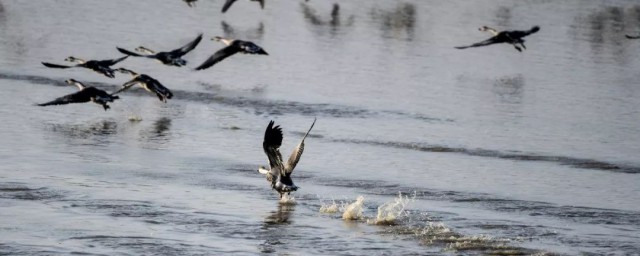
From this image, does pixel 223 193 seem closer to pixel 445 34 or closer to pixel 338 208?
pixel 338 208

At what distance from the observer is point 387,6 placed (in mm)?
46344

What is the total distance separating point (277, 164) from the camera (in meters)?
17.7

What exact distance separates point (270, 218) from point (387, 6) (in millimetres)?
29532

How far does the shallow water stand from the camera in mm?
16672

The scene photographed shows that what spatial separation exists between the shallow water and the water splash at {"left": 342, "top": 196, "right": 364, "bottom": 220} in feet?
0.42

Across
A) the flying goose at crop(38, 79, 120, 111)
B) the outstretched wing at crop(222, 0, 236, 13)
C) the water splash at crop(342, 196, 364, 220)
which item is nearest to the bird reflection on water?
the water splash at crop(342, 196, 364, 220)

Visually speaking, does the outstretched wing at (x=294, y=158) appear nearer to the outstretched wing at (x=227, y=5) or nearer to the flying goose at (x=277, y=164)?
the flying goose at (x=277, y=164)

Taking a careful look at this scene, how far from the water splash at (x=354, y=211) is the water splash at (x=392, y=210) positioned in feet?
0.73

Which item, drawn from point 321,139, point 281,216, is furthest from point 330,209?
point 321,139

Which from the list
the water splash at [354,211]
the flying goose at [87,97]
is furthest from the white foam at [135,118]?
the water splash at [354,211]

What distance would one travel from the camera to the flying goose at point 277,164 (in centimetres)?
1691

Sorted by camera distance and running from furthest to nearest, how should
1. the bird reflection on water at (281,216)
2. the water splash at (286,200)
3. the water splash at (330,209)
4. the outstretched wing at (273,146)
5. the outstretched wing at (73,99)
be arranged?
the outstretched wing at (73,99)
the water splash at (286,200)
the water splash at (330,209)
the bird reflection on water at (281,216)
the outstretched wing at (273,146)

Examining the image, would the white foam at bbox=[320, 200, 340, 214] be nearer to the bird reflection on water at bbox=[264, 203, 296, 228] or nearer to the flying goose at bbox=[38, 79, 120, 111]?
the bird reflection on water at bbox=[264, 203, 296, 228]

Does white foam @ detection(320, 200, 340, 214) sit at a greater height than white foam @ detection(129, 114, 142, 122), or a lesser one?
greater
